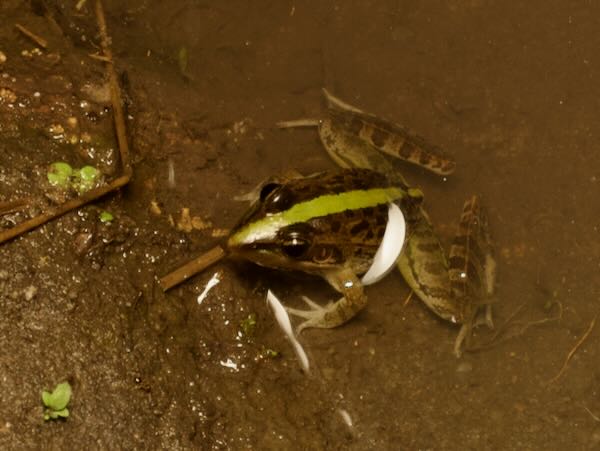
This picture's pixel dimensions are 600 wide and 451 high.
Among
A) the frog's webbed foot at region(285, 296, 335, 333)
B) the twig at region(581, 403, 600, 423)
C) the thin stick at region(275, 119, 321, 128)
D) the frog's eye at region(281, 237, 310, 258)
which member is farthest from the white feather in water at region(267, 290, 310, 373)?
the twig at region(581, 403, 600, 423)

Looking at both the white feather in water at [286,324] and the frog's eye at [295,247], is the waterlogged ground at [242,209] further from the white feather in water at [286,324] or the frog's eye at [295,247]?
the frog's eye at [295,247]

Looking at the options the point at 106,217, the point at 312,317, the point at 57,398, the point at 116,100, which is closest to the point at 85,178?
the point at 106,217

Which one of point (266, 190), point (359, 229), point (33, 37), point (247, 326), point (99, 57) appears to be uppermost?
point (33, 37)

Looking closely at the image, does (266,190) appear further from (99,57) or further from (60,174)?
(99,57)

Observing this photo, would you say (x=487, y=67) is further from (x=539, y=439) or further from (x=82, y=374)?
(x=82, y=374)

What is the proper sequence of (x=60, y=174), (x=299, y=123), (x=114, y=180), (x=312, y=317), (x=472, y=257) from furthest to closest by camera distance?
(x=299, y=123)
(x=472, y=257)
(x=312, y=317)
(x=114, y=180)
(x=60, y=174)

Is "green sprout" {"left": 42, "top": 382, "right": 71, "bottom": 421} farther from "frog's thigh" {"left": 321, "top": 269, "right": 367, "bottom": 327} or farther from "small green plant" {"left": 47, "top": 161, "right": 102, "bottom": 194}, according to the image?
"frog's thigh" {"left": 321, "top": 269, "right": 367, "bottom": 327}
